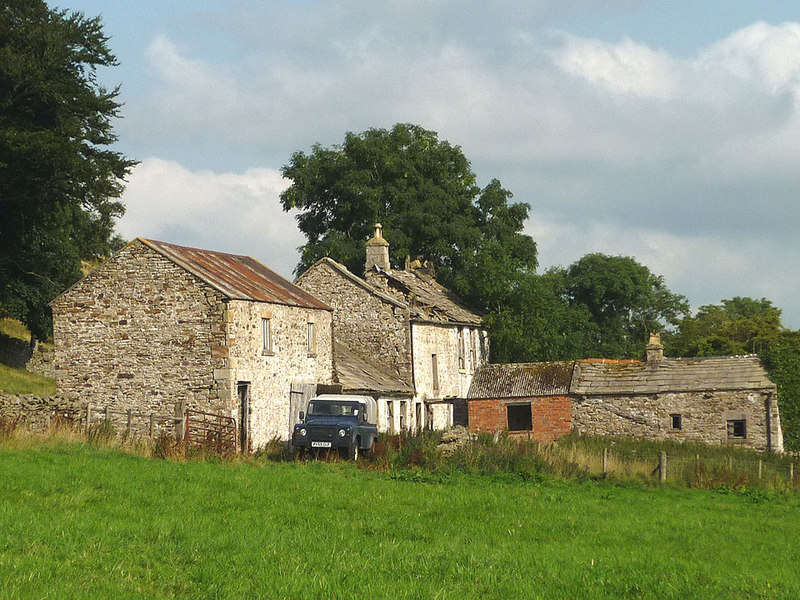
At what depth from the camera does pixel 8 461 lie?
60.6 ft

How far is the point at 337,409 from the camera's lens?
28.7 meters

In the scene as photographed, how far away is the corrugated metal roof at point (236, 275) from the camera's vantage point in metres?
30.0

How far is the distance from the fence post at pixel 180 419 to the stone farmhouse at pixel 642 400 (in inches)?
698

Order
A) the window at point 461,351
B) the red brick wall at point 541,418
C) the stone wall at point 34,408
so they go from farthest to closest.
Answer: the window at point 461,351 < the red brick wall at point 541,418 < the stone wall at point 34,408

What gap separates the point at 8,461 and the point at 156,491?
3473 millimetres

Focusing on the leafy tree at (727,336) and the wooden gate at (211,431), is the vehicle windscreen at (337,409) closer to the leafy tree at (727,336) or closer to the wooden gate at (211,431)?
the wooden gate at (211,431)

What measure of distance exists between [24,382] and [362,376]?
1445 cm

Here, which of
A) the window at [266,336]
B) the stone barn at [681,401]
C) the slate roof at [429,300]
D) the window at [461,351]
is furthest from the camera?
the window at [461,351]

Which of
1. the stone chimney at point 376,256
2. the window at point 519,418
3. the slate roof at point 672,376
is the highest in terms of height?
the stone chimney at point 376,256

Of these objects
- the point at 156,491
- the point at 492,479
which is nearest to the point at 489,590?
the point at 156,491

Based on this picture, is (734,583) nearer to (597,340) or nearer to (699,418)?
(699,418)

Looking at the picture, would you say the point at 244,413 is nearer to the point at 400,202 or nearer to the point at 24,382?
the point at 24,382

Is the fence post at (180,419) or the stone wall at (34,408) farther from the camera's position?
the fence post at (180,419)

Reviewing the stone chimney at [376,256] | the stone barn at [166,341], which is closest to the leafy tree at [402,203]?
the stone chimney at [376,256]
